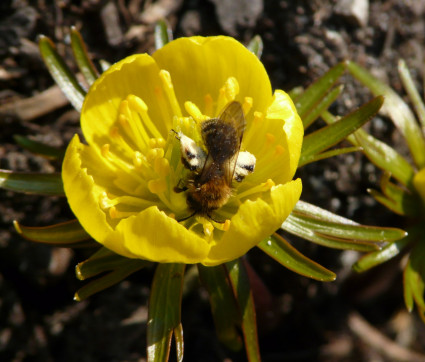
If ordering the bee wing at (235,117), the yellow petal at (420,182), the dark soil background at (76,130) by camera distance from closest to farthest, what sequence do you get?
1. the bee wing at (235,117)
2. the yellow petal at (420,182)
3. the dark soil background at (76,130)

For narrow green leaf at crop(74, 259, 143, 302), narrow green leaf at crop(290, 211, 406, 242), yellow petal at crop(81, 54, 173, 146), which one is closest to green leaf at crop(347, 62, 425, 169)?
narrow green leaf at crop(290, 211, 406, 242)

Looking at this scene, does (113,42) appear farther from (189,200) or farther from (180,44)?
(189,200)

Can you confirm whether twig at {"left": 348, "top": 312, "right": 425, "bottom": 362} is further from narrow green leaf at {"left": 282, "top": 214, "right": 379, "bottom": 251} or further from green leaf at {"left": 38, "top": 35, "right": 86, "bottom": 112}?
green leaf at {"left": 38, "top": 35, "right": 86, "bottom": 112}

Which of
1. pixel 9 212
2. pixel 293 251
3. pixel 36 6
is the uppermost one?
pixel 36 6

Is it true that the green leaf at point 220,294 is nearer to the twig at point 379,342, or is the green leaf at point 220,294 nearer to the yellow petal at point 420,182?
the yellow petal at point 420,182

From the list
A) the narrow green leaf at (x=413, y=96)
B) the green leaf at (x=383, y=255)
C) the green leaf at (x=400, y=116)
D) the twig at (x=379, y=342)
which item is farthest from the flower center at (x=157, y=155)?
the twig at (x=379, y=342)

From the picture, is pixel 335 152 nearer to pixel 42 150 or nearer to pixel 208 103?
pixel 208 103

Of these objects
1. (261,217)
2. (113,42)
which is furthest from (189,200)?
(113,42)
